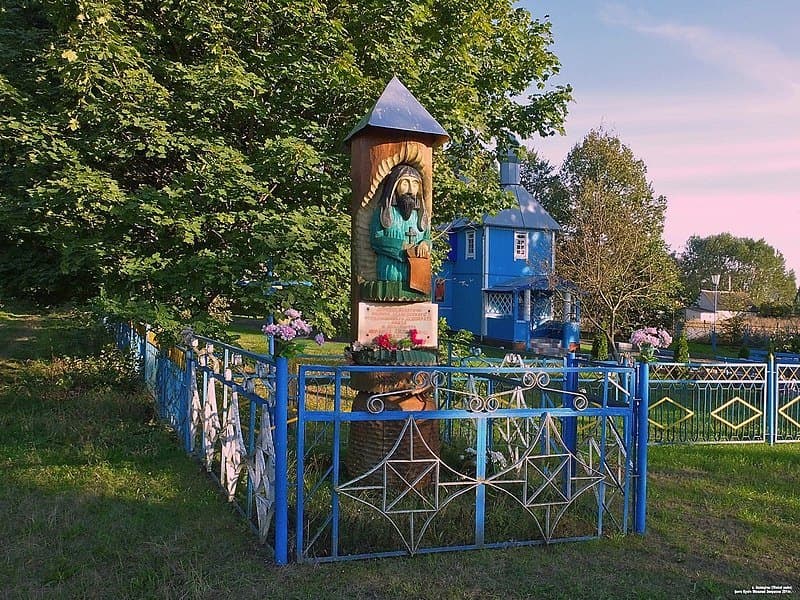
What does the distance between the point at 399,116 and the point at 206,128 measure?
13.9 ft

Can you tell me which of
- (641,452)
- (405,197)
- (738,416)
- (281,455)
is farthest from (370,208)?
(738,416)

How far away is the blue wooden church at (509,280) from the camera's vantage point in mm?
26062

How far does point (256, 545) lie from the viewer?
477 cm

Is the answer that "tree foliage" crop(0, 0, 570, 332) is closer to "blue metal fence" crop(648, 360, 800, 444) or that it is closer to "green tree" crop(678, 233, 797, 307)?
"blue metal fence" crop(648, 360, 800, 444)

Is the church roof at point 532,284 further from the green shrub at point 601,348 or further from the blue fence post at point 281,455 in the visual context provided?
the blue fence post at point 281,455

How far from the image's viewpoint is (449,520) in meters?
5.13

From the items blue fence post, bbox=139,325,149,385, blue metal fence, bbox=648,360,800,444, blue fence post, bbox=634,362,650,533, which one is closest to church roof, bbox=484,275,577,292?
blue metal fence, bbox=648,360,800,444

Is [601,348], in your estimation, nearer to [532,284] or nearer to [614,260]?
[614,260]

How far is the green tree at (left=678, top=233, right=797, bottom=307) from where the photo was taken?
61125 mm

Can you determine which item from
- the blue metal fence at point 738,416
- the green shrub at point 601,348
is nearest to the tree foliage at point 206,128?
the blue metal fence at point 738,416

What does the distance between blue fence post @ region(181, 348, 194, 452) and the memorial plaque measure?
233 cm

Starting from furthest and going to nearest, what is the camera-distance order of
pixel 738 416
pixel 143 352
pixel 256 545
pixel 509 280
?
pixel 509 280 → pixel 143 352 → pixel 738 416 → pixel 256 545

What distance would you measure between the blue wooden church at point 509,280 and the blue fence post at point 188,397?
1906cm

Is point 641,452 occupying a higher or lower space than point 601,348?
higher
